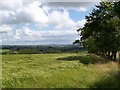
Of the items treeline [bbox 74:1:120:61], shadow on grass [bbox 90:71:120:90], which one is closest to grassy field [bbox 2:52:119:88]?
shadow on grass [bbox 90:71:120:90]

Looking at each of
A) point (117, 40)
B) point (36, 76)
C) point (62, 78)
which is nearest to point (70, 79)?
point (62, 78)

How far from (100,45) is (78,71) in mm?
20864

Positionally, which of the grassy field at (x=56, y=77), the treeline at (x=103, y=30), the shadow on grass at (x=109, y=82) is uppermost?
the treeline at (x=103, y=30)

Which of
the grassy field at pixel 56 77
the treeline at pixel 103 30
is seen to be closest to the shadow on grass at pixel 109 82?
the grassy field at pixel 56 77

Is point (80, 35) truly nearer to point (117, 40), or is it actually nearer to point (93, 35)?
point (93, 35)

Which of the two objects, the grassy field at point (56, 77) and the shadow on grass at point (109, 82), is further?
the shadow on grass at point (109, 82)

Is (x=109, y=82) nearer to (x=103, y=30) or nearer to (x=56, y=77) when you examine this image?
(x=56, y=77)

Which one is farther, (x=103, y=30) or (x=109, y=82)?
(x=103, y=30)

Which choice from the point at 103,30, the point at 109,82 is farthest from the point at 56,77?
the point at 103,30

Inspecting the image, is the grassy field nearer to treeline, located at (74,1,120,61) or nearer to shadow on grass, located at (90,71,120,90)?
shadow on grass, located at (90,71,120,90)

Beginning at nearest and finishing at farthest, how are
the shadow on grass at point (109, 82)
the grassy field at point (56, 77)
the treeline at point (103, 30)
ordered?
the grassy field at point (56, 77) → the shadow on grass at point (109, 82) → the treeline at point (103, 30)

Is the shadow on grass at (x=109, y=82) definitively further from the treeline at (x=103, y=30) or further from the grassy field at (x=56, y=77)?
the treeline at (x=103, y=30)

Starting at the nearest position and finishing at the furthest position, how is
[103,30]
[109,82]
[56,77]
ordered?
[56,77], [109,82], [103,30]

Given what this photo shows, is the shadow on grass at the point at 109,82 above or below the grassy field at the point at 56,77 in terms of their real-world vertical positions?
below
